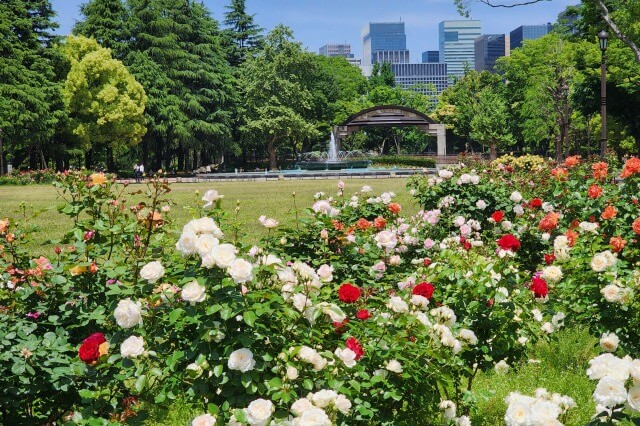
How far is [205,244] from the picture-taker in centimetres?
264

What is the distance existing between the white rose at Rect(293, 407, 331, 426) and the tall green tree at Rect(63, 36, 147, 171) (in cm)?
4115

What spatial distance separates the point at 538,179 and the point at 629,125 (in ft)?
101

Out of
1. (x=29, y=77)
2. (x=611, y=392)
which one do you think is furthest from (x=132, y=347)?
(x=29, y=77)

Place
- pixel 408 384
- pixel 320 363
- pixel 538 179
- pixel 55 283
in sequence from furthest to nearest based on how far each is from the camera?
pixel 538 179 < pixel 55 283 < pixel 408 384 < pixel 320 363

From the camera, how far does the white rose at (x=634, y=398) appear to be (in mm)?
1896

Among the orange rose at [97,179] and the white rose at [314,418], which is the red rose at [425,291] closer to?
the white rose at [314,418]

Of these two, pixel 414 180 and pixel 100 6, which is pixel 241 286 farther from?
pixel 100 6

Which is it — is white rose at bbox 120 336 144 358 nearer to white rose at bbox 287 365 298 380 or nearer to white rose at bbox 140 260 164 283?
white rose at bbox 140 260 164 283

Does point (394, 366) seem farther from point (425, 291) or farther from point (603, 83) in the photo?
point (603, 83)

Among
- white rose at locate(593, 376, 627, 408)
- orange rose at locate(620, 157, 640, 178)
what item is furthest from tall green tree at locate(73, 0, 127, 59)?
white rose at locate(593, 376, 627, 408)

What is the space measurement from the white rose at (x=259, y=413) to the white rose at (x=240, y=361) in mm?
200

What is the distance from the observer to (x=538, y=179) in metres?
9.77

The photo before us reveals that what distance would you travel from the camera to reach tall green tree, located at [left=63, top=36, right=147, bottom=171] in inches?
1614

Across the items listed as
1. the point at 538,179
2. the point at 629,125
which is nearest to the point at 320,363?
the point at 538,179
